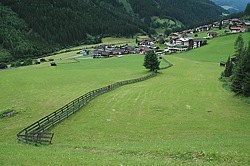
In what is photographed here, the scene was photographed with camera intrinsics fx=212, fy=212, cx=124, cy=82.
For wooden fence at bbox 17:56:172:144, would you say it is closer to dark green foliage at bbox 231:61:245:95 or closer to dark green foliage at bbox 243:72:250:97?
dark green foliage at bbox 231:61:245:95

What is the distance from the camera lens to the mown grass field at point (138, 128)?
13.6m

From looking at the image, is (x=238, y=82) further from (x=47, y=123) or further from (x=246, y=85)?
(x=47, y=123)

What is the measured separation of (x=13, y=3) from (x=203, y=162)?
222224 mm

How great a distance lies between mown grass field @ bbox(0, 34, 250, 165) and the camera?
1361 cm

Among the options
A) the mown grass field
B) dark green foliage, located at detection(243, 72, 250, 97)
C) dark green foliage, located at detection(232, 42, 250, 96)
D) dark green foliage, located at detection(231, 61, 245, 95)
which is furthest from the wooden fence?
dark green foliage, located at detection(243, 72, 250, 97)

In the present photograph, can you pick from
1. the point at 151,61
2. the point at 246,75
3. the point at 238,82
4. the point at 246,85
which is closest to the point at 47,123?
the point at 246,85

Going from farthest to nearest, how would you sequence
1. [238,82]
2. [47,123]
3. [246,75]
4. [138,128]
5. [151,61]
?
1. [151,61]
2. [238,82]
3. [246,75]
4. [47,123]
5. [138,128]

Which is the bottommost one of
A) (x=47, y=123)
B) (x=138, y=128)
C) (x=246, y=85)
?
(x=138, y=128)

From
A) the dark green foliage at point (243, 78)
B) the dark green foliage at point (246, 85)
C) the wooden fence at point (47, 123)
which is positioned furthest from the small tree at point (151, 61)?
the dark green foliage at point (246, 85)

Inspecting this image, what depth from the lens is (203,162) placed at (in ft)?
41.3

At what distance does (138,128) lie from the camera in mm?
22859

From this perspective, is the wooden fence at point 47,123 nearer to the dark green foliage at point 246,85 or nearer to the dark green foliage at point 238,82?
the dark green foliage at point 238,82

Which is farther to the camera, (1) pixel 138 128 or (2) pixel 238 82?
(2) pixel 238 82

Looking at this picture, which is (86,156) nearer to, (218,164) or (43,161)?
(43,161)
